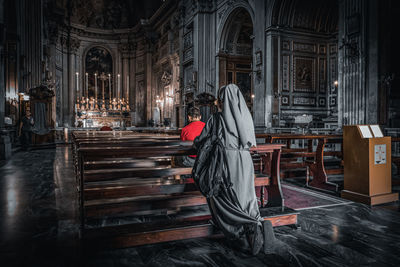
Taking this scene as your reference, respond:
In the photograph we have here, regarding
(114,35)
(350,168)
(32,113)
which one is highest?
(114,35)

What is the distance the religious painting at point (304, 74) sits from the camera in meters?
12.3

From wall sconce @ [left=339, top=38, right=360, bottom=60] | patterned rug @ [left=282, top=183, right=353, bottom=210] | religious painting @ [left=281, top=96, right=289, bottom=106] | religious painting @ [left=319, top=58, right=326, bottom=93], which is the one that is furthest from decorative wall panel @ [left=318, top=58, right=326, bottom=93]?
patterned rug @ [left=282, top=183, right=353, bottom=210]

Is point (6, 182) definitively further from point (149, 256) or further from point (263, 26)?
point (263, 26)

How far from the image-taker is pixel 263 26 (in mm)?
12094

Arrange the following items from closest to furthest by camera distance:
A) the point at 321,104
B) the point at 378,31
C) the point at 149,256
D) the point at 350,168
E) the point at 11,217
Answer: the point at 149,256 < the point at 11,217 < the point at 350,168 < the point at 378,31 < the point at 321,104

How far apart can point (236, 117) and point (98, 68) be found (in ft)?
89.2

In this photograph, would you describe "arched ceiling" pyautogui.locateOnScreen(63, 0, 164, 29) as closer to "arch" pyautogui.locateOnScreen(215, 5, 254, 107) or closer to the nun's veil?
"arch" pyautogui.locateOnScreen(215, 5, 254, 107)

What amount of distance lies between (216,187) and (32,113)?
13709mm

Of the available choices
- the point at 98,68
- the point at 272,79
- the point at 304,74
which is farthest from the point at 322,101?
the point at 98,68

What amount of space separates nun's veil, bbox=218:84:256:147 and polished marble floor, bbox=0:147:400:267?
3.45ft

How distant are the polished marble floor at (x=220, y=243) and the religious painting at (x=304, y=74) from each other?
909 centimetres

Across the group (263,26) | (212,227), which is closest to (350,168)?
(212,227)

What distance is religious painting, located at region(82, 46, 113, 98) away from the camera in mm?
26547

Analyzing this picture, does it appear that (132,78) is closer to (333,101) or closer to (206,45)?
(206,45)
